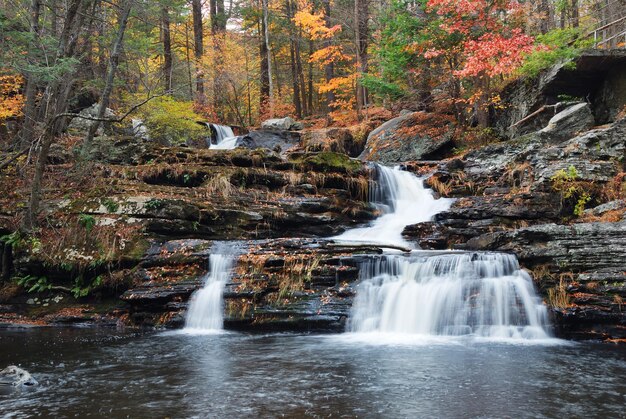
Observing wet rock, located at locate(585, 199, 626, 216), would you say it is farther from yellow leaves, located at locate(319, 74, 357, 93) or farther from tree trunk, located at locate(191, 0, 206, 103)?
tree trunk, located at locate(191, 0, 206, 103)

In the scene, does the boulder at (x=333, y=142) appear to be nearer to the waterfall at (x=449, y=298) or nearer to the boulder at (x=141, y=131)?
the boulder at (x=141, y=131)

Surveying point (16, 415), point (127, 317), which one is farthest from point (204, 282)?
point (16, 415)

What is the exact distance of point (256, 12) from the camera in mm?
26938

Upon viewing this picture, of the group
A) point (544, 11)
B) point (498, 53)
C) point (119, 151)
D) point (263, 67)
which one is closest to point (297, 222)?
point (119, 151)

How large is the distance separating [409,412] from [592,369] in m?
2.77

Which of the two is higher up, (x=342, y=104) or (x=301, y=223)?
(x=342, y=104)

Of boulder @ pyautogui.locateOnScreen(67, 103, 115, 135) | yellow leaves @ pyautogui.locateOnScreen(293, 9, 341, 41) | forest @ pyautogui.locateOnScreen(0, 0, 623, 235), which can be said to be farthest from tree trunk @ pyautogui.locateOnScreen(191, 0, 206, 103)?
boulder @ pyautogui.locateOnScreen(67, 103, 115, 135)

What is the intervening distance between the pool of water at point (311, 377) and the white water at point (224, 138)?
506 inches

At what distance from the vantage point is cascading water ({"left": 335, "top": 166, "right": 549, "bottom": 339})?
292 inches

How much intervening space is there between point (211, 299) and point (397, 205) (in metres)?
6.76

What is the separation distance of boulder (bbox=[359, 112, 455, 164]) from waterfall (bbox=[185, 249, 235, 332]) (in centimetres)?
992

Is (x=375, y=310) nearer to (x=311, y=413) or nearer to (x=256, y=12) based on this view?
(x=311, y=413)

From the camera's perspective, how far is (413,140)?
17547mm

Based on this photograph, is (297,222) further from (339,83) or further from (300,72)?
(300,72)
